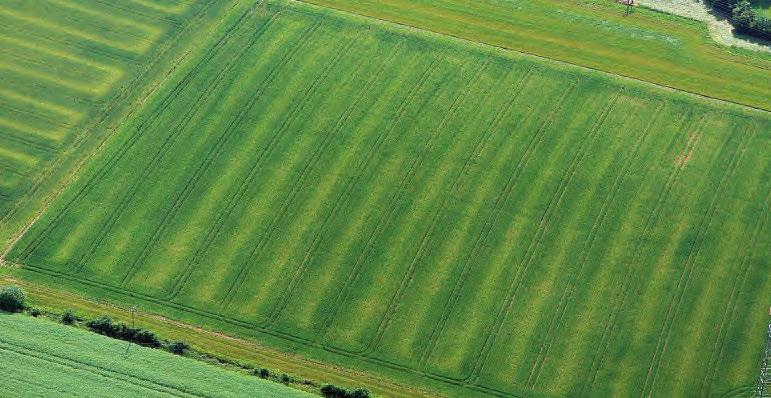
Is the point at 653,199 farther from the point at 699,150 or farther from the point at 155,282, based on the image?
the point at 155,282

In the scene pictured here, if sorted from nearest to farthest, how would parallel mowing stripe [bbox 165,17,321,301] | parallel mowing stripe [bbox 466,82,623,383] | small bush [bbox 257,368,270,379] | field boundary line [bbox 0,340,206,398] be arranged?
field boundary line [bbox 0,340,206,398], small bush [bbox 257,368,270,379], parallel mowing stripe [bbox 466,82,623,383], parallel mowing stripe [bbox 165,17,321,301]

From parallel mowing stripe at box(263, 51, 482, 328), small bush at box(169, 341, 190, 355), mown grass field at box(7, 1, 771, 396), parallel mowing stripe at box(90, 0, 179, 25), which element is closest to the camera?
small bush at box(169, 341, 190, 355)

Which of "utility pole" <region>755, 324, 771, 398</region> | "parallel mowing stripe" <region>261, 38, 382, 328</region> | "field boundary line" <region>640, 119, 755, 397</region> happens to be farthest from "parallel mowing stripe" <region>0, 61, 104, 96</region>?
"utility pole" <region>755, 324, 771, 398</region>

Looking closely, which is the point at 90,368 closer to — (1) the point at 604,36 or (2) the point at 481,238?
(2) the point at 481,238

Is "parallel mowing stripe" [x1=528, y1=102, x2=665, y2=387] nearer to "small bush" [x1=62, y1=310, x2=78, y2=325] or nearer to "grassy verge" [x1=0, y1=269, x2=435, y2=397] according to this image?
"grassy verge" [x1=0, y1=269, x2=435, y2=397]

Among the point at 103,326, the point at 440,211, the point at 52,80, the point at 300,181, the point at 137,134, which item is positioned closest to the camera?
the point at 103,326

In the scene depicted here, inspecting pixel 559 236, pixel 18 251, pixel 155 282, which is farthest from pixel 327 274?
pixel 18 251

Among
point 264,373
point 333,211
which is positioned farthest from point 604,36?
point 264,373
